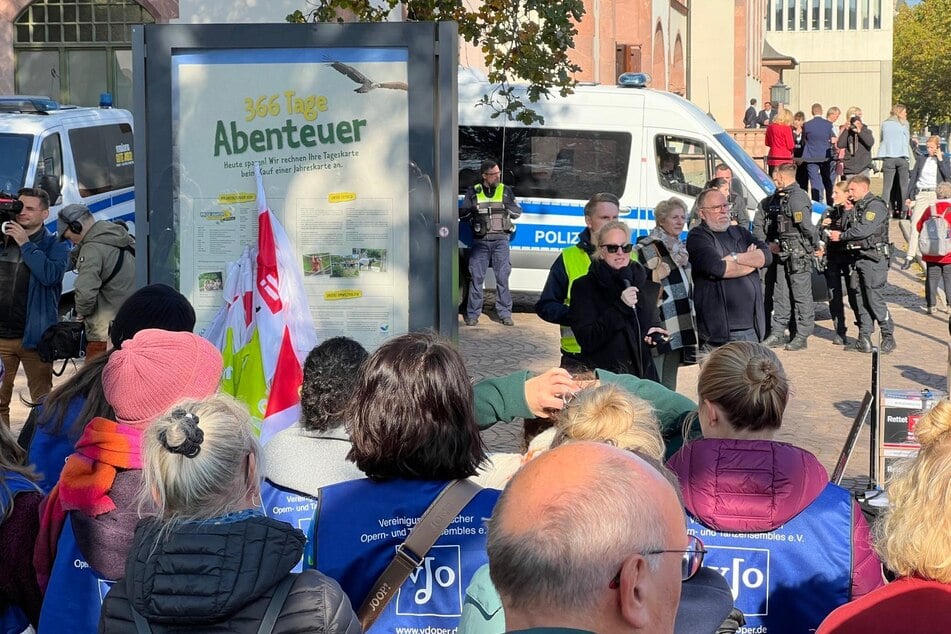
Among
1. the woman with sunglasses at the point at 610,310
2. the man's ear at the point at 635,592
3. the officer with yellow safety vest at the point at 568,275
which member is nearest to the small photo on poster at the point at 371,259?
the woman with sunglasses at the point at 610,310

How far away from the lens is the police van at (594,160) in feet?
Result: 48.3

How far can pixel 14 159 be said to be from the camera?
1328 centimetres

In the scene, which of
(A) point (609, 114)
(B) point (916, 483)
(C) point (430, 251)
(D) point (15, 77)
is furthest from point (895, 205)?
(B) point (916, 483)

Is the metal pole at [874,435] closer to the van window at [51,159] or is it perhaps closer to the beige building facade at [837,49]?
the van window at [51,159]

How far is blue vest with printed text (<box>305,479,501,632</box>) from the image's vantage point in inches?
119

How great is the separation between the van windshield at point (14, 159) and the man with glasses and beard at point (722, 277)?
24.7 feet

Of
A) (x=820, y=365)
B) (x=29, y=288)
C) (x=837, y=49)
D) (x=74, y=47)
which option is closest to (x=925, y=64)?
(x=837, y=49)

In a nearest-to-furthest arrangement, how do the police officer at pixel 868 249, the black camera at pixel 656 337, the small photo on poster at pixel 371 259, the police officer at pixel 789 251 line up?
1. the small photo on poster at pixel 371 259
2. the black camera at pixel 656 337
3. the police officer at pixel 868 249
4. the police officer at pixel 789 251

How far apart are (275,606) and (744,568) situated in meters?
1.42

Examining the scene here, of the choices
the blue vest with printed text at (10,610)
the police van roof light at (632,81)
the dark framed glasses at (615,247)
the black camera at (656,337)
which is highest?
the police van roof light at (632,81)

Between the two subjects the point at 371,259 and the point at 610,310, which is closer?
the point at 371,259

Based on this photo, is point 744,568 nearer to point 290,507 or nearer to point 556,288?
point 290,507

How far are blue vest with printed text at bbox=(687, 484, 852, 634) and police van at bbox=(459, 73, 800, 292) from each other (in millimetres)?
11321

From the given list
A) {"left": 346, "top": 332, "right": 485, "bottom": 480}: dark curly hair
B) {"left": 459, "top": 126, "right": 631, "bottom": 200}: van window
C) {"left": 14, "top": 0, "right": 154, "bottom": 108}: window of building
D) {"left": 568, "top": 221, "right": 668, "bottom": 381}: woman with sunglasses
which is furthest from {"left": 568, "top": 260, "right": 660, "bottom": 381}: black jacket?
{"left": 14, "top": 0, "right": 154, "bottom": 108}: window of building
